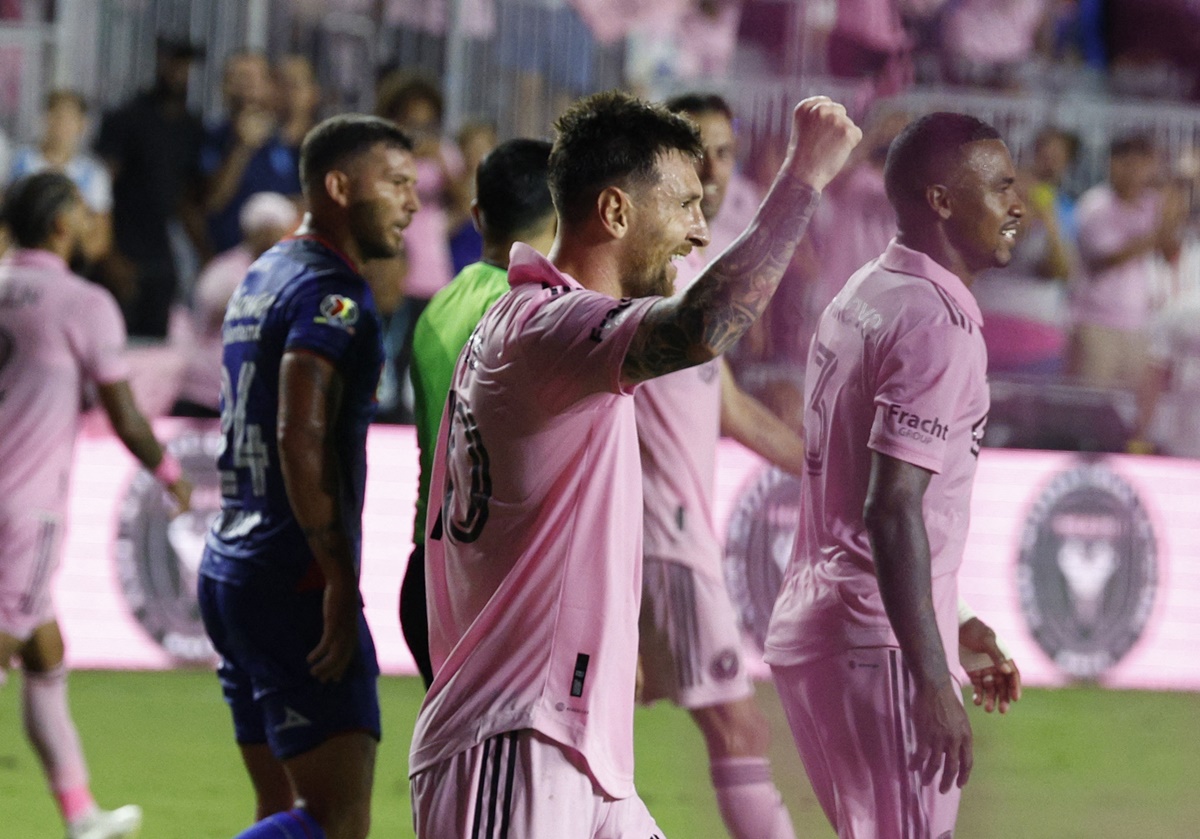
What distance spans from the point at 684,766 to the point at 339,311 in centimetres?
336

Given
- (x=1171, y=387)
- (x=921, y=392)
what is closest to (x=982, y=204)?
(x=921, y=392)

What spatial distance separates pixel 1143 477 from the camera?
941cm

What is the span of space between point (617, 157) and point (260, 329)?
5.65ft

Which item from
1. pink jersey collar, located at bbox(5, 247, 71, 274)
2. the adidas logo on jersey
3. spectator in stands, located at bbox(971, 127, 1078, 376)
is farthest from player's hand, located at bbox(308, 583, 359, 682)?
spectator in stands, located at bbox(971, 127, 1078, 376)

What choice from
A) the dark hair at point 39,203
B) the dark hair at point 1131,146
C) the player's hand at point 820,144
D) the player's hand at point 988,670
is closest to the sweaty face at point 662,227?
the player's hand at point 820,144

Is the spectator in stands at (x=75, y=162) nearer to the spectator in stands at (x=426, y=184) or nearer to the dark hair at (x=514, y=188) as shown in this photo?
the spectator in stands at (x=426, y=184)

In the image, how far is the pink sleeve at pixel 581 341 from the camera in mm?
2898

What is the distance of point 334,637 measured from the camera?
4453mm

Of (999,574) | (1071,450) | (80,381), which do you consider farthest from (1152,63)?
(80,381)

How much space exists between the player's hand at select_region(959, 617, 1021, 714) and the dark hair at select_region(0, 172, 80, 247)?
3.91 m

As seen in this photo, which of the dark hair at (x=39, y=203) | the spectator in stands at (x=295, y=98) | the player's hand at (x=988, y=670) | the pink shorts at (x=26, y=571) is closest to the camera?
the player's hand at (x=988, y=670)

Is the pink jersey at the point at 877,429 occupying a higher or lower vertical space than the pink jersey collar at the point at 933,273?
lower

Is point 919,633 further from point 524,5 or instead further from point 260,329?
point 524,5

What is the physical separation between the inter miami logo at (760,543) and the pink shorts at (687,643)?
125 inches
